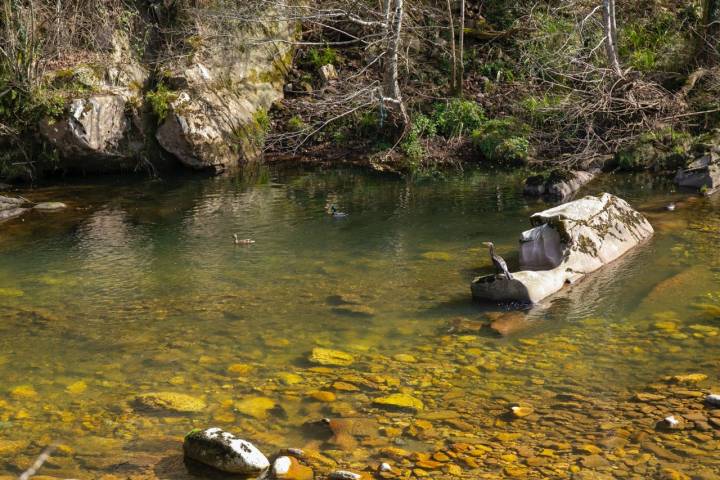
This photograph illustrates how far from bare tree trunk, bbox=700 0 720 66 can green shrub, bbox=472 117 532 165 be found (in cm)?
425

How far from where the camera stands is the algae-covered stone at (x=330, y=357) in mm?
6465

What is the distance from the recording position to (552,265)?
8.77m

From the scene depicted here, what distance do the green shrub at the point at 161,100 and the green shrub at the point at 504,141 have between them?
6884 mm

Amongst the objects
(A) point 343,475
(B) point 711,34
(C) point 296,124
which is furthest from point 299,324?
(B) point 711,34

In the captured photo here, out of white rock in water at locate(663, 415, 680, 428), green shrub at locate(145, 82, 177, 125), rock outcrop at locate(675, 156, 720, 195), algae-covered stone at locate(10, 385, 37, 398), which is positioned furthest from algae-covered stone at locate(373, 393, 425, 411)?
green shrub at locate(145, 82, 177, 125)

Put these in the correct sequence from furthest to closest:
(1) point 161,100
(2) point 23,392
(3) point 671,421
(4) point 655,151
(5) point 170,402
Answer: (1) point 161,100 < (4) point 655,151 < (2) point 23,392 < (5) point 170,402 < (3) point 671,421

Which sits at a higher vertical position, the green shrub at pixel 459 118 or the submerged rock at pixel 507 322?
the green shrub at pixel 459 118

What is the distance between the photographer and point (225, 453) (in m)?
4.77

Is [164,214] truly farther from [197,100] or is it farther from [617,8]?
[617,8]

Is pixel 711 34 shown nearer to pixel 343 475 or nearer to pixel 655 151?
pixel 655 151

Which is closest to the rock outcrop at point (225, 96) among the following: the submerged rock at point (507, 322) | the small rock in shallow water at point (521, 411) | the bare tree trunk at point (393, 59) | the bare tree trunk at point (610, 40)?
the bare tree trunk at point (393, 59)

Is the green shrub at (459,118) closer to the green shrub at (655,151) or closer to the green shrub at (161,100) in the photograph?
the green shrub at (655,151)

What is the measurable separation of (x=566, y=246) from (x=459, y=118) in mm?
9048

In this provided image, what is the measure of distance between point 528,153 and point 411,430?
11.8m
